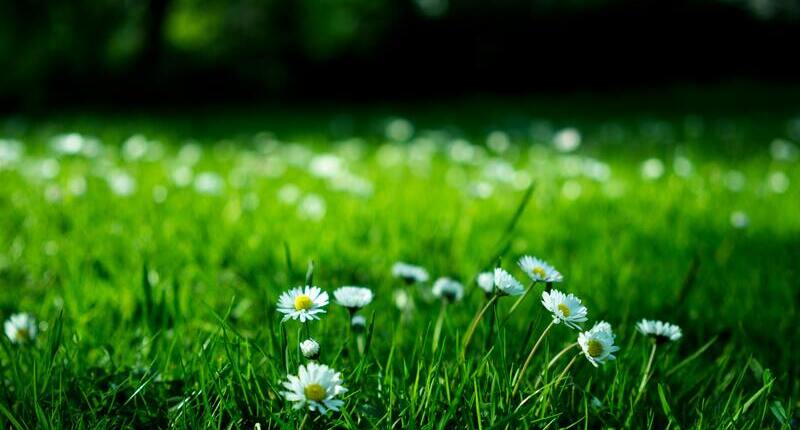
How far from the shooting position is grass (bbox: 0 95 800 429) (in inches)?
42.5

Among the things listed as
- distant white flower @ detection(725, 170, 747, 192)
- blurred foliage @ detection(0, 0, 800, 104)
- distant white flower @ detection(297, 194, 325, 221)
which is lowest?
distant white flower @ detection(725, 170, 747, 192)

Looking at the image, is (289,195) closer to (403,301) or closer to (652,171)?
(403,301)

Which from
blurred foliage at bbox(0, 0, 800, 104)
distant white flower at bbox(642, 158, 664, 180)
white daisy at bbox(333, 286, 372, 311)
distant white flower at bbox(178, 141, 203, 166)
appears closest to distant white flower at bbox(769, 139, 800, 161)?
distant white flower at bbox(642, 158, 664, 180)

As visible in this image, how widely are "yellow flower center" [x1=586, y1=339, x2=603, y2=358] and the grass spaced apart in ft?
0.26

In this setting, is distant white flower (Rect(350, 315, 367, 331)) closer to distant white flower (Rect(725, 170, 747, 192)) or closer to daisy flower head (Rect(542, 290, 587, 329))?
daisy flower head (Rect(542, 290, 587, 329))

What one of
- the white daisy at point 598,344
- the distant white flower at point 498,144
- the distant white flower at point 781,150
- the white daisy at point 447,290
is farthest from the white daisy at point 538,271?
the distant white flower at point 781,150

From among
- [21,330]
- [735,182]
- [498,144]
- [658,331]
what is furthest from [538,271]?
[498,144]

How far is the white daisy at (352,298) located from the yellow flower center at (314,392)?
23 cm

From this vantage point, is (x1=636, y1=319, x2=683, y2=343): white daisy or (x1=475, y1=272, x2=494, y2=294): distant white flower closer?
(x1=636, y1=319, x2=683, y2=343): white daisy

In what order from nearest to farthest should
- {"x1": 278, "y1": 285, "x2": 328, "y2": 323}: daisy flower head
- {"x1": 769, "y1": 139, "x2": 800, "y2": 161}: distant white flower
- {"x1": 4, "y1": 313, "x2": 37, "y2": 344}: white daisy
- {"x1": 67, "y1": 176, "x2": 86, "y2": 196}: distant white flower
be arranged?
{"x1": 278, "y1": 285, "x2": 328, "y2": 323}: daisy flower head, {"x1": 4, "y1": 313, "x2": 37, "y2": 344}: white daisy, {"x1": 67, "y1": 176, "x2": 86, "y2": 196}: distant white flower, {"x1": 769, "y1": 139, "x2": 800, "y2": 161}: distant white flower

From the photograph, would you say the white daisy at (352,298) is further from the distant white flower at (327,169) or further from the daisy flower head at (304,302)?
the distant white flower at (327,169)

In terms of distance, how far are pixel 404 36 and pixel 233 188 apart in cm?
708

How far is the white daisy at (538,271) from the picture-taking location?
1.10 m

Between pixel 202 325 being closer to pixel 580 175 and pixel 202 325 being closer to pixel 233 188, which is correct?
pixel 233 188
